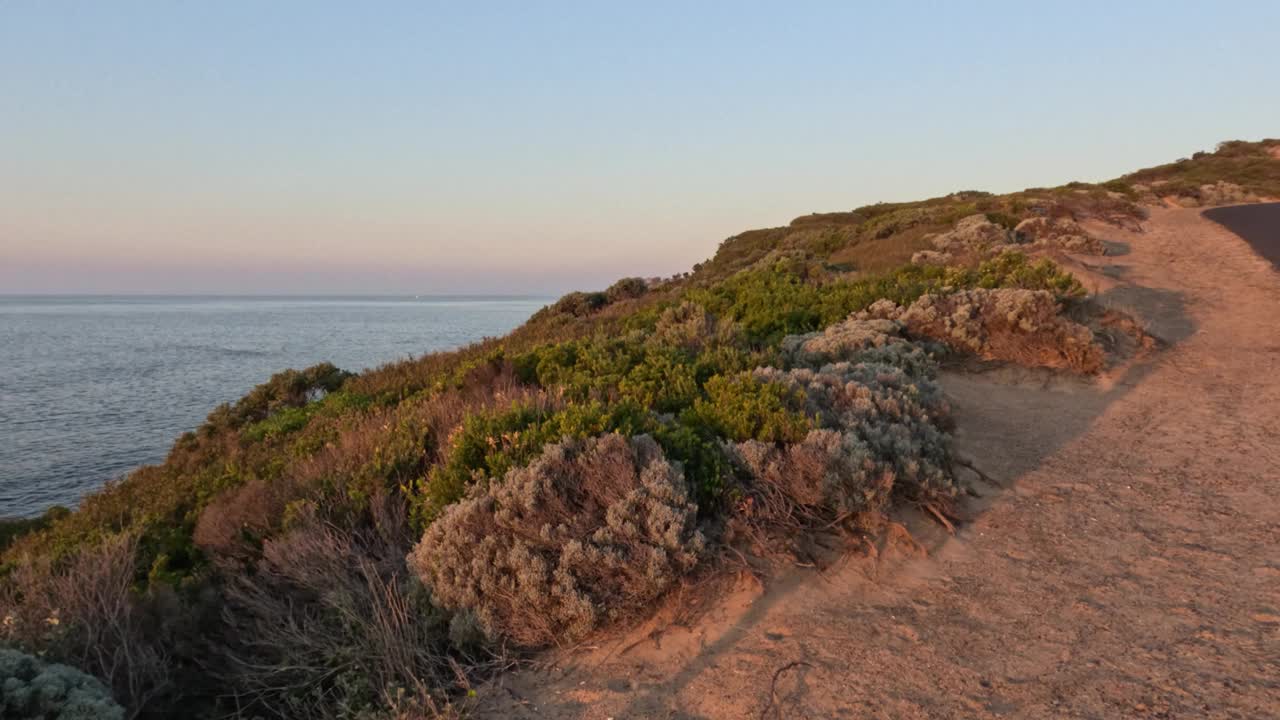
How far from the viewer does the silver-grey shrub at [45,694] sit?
9.78 feet

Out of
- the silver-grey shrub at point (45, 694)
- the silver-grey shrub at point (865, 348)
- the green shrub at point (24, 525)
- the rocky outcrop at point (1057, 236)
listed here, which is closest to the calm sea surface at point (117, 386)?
the green shrub at point (24, 525)

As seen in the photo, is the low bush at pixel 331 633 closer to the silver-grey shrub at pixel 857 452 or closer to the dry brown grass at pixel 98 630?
the dry brown grass at pixel 98 630

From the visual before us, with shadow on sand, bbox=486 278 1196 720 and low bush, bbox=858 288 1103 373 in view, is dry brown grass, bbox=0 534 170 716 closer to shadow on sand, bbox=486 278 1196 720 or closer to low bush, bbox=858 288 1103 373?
shadow on sand, bbox=486 278 1196 720

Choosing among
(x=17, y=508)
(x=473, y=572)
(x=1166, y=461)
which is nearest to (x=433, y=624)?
(x=473, y=572)

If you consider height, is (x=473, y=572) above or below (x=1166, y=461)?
above

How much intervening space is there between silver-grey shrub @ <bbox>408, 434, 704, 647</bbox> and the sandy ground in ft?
0.81

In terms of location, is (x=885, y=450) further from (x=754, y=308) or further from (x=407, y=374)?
(x=407, y=374)

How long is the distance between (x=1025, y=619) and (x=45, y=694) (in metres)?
4.79

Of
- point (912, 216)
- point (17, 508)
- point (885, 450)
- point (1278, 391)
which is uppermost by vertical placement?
point (912, 216)

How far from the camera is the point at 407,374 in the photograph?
12.9m

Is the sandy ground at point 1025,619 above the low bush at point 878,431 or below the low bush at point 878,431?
below

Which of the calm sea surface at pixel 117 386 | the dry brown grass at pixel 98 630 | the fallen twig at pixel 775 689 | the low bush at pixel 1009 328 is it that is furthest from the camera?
the calm sea surface at pixel 117 386

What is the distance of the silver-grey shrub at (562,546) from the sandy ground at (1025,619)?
25cm

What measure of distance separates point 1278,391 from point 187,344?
45.8 metres
